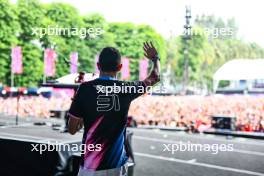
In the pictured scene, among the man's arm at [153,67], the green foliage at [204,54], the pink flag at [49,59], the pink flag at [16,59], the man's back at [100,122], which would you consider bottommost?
the man's back at [100,122]

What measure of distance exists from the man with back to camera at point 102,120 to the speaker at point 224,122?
1095 centimetres

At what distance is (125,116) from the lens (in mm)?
2805

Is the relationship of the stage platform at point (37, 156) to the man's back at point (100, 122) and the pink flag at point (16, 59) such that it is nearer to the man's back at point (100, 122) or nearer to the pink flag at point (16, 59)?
the man's back at point (100, 122)

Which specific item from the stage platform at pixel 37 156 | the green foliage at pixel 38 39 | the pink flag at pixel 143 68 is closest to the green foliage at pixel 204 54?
the green foliage at pixel 38 39

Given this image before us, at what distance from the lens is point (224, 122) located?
1348cm

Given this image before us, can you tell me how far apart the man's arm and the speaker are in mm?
10661

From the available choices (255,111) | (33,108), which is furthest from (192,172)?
(33,108)

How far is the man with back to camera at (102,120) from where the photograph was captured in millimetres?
2719

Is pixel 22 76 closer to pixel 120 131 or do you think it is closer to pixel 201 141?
pixel 201 141

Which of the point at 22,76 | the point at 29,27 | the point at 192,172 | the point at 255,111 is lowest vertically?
the point at 192,172

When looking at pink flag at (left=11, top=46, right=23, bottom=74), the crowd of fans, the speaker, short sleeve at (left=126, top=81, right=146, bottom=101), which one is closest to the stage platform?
short sleeve at (left=126, top=81, right=146, bottom=101)

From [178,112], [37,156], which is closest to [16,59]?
[178,112]

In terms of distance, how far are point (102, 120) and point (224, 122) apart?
11277 mm

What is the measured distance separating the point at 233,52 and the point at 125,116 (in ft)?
201
